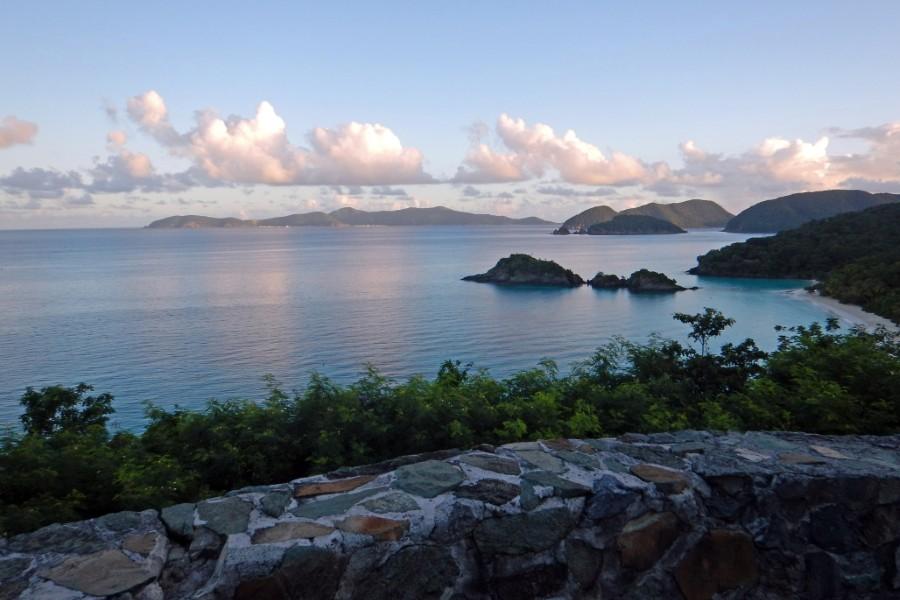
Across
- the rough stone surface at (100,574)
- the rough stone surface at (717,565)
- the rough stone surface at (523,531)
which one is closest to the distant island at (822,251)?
the rough stone surface at (717,565)

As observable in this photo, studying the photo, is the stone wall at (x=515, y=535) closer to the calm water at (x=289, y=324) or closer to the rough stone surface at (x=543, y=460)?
the rough stone surface at (x=543, y=460)

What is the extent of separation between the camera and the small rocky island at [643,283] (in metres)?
75.2

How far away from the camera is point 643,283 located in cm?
7606

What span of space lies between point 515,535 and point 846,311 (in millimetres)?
64005

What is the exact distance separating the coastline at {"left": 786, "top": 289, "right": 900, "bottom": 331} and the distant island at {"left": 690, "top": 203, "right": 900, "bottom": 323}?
1.64m

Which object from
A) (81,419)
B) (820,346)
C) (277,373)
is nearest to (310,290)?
(277,373)

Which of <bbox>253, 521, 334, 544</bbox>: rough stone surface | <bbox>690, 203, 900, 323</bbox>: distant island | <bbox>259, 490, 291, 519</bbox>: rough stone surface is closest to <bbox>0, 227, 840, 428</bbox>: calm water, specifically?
<bbox>690, 203, 900, 323</bbox>: distant island

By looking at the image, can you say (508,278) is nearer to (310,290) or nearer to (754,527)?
(310,290)

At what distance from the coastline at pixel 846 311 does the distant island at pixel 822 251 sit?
1.64 m

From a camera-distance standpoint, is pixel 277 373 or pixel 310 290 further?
pixel 310 290

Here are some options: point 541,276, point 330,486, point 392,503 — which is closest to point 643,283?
point 541,276

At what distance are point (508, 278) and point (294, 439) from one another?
260 ft

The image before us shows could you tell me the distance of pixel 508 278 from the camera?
83688 mm

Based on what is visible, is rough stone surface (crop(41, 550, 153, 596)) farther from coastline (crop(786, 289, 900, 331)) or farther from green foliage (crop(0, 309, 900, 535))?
Answer: coastline (crop(786, 289, 900, 331))
